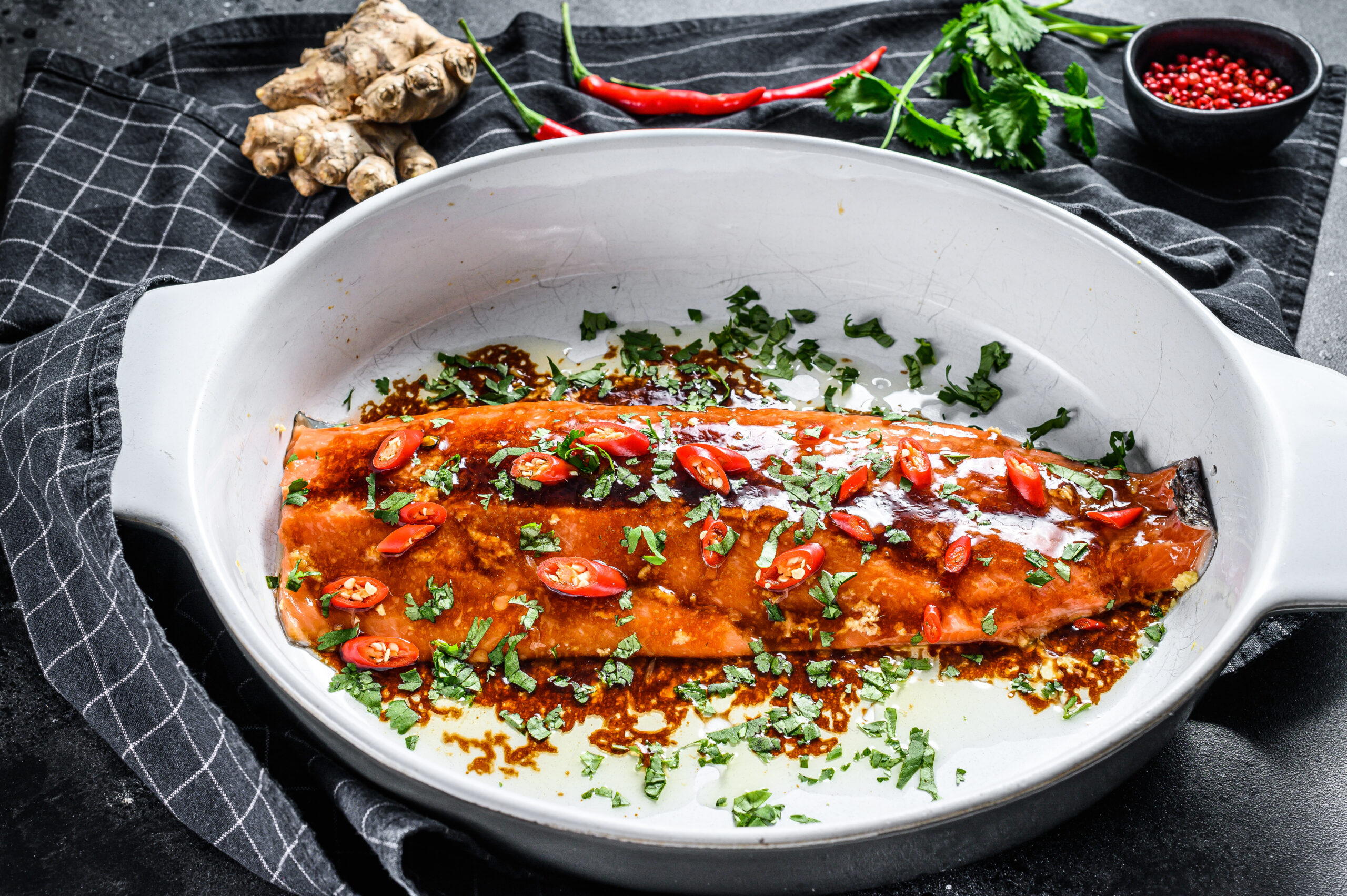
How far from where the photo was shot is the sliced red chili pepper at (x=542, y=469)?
2.77 metres

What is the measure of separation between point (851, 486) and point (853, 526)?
12cm

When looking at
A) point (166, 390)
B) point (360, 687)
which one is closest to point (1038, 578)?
point (360, 687)

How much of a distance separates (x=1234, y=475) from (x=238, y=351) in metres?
2.73

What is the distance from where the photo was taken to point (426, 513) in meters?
2.76

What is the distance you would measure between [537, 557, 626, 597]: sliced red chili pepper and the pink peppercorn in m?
2.72

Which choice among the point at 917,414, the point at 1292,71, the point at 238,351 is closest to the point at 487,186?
the point at 238,351

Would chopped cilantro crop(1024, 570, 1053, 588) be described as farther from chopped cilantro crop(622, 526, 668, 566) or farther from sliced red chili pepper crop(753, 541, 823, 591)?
chopped cilantro crop(622, 526, 668, 566)

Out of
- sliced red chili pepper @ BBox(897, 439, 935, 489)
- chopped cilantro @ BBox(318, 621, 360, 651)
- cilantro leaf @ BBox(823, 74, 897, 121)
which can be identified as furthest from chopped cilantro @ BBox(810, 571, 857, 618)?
cilantro leaf @ BBox(823, 74, 897, 121)

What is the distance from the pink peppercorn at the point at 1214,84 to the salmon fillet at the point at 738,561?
1723 millimetres

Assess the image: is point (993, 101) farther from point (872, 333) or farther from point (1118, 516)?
point (1118, 516)

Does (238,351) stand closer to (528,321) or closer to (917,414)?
(528,321)

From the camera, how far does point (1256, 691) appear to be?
287 centimetres

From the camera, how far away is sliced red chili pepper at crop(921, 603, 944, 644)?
2699mm

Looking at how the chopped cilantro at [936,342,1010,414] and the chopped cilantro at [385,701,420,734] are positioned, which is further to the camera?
the chopped cilantro at [936,342,1010,414]
